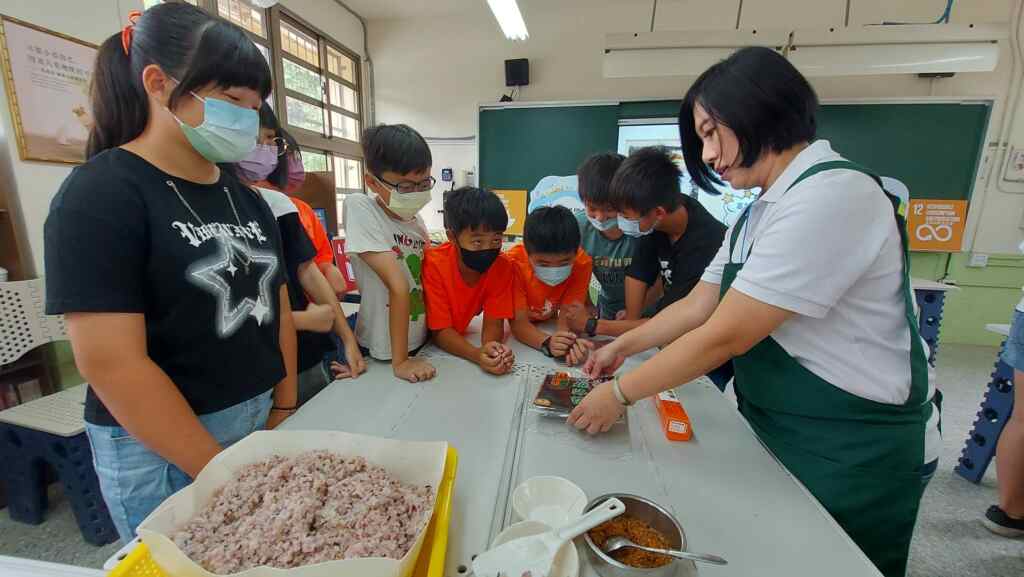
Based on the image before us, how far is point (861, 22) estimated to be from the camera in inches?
153

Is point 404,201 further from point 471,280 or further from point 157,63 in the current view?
point 157,63

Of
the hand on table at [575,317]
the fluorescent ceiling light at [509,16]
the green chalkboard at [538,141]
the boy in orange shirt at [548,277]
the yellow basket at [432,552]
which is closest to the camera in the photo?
the yellow basket at [432,552]

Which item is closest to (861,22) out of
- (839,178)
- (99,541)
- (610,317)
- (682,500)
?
(610,317)

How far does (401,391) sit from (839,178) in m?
1.03

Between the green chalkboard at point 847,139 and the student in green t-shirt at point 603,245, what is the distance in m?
2.34

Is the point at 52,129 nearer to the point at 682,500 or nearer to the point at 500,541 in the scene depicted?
the point at 500,541

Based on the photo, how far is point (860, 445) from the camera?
0.75m

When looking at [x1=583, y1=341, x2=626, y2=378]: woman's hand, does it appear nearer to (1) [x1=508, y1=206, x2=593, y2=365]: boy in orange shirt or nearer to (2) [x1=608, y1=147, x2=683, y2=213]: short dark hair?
(1) [x1=508, y1=206, x2=593, y2=365]: boy in orange shirt

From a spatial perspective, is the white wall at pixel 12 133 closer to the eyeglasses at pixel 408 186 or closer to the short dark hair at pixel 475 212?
the eyeglasses at pixel 408 186

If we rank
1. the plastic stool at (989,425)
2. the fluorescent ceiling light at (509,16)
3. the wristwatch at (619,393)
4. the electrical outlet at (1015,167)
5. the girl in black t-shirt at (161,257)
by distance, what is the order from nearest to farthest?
the girl in black t-shirt at (161,257) → the wristwatch at (619,393) → the plastic stool at (989,425) → the fluorescent ceiling light at (509,16) → the electrical outlet at (1015,167)

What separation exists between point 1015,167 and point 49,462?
6.88m

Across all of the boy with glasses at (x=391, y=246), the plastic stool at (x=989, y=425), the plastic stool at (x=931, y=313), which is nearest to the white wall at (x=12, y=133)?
the boy with glasses at (x=391, y=246)

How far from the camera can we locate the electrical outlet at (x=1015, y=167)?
146 inches

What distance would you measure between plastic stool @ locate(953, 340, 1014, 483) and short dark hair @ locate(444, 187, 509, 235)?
230 cm
